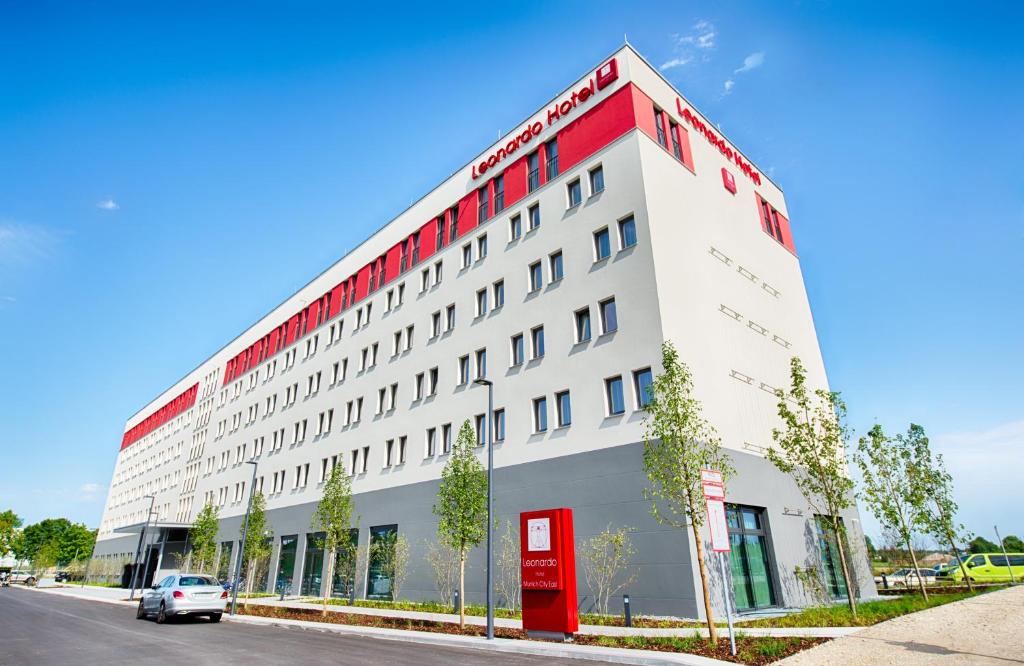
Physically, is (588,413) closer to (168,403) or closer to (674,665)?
(674,665)

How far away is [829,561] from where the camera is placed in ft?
83.3

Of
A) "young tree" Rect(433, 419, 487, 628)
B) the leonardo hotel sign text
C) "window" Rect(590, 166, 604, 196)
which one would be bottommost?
"young tree" Rect(433, 419, 487, 628)

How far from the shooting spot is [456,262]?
33.5 m

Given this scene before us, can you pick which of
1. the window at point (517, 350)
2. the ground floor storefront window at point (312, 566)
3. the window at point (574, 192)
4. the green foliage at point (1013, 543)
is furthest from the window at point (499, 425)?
the green foliage at point (1013, 543)

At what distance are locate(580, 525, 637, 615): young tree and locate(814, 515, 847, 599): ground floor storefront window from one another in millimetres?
10164

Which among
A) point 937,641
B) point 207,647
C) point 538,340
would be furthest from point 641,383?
point 207,647

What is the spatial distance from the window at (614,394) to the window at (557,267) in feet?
19.9

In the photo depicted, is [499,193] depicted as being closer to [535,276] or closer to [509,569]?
[535,276]

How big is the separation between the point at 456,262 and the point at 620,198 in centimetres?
1190

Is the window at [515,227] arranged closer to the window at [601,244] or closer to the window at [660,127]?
the window at [601,244]

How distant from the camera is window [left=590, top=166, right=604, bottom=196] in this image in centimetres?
2628

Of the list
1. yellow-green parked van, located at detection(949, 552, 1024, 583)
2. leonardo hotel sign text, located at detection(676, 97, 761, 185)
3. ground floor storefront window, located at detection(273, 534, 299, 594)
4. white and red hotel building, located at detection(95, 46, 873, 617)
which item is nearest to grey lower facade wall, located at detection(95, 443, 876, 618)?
white and red hotel building, located at detection(95, 46, 873, 617)

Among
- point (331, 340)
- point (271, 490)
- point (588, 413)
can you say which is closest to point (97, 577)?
point (271, 490)

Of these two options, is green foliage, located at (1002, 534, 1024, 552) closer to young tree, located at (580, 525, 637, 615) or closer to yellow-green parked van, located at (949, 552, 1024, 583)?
yellow-green parked van, located at (949, 552, 1024, 583)
